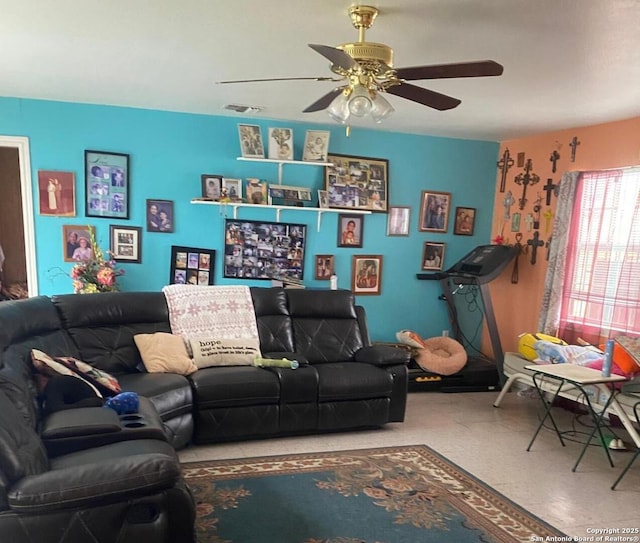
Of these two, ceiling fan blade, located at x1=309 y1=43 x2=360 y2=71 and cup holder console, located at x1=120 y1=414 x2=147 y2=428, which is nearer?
ceiling fan blade, located at x1=309 y1=43 x2=360 y2=71

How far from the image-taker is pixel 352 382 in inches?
149

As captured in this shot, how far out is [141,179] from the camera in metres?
4.69

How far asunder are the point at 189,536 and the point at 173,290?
2316 mm

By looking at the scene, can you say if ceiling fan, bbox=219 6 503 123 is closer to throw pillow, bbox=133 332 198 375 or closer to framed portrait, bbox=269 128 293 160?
throw pillow, bbox=133 332 198 375

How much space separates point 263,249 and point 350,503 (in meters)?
2.74

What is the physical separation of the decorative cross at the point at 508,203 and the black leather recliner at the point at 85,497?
447cm

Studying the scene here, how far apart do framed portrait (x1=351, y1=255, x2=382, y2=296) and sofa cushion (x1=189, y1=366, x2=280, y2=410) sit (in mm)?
1889

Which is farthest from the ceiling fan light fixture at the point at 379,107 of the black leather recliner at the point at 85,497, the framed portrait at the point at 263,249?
the framed portrait at the point at 263,249

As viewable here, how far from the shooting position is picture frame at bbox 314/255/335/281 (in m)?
5.23

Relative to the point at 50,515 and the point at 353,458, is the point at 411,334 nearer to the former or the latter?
the point at 353,458

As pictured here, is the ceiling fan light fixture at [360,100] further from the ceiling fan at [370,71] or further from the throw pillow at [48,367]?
the throw pillow at [48,367]

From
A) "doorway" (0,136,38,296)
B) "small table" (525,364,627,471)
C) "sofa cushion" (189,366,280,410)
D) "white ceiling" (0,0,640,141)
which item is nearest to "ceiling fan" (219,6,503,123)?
"white ceiling" (0,0,640,141)

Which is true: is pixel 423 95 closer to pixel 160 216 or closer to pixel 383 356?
pixel 383 356

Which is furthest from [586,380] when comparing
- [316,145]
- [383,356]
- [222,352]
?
[316,145]
